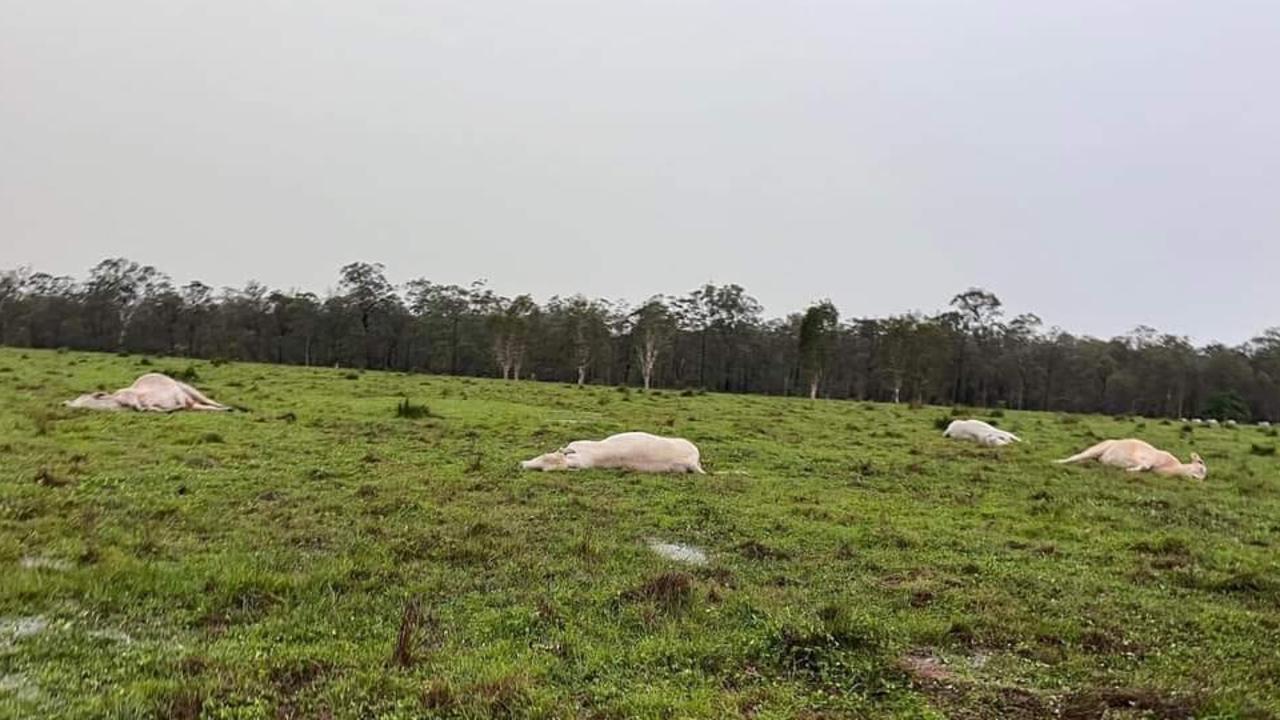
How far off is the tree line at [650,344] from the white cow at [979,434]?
42218 millimetres

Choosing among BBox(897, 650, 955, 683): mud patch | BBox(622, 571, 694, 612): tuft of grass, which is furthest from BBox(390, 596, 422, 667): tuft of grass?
BBox(897, 650, 955, 683): mud patch

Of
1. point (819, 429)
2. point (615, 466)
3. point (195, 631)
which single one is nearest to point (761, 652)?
point (195, 631)

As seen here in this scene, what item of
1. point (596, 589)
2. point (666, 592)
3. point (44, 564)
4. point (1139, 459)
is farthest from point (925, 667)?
point (1139, 459)

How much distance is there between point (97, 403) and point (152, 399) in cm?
108

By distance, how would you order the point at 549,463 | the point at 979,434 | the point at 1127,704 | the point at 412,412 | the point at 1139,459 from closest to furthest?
the point at 1127,704 → the point at 549,463 → the point at 1139,459 → the point at 412,412 → the point at 979,434

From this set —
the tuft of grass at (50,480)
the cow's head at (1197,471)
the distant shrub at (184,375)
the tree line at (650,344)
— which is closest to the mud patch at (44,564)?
the tuft of grass at (50,480)

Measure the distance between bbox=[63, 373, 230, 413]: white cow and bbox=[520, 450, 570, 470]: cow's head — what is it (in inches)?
411

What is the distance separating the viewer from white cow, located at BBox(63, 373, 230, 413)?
18.6m

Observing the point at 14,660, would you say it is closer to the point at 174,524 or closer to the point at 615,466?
the point at 174,524

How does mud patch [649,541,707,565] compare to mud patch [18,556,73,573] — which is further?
mud patch [649,541,707,565]

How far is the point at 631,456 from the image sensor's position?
46.7 ft

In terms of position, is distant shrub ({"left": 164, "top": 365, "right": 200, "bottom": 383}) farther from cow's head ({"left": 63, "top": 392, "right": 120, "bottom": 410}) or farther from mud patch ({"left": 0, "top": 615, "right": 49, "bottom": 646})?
mud patch ({"left": 0, "top": 615, "right": 49, "bottom": 646})

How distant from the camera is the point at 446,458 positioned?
47.4ft

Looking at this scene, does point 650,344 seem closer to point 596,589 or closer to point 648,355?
point 648,355
